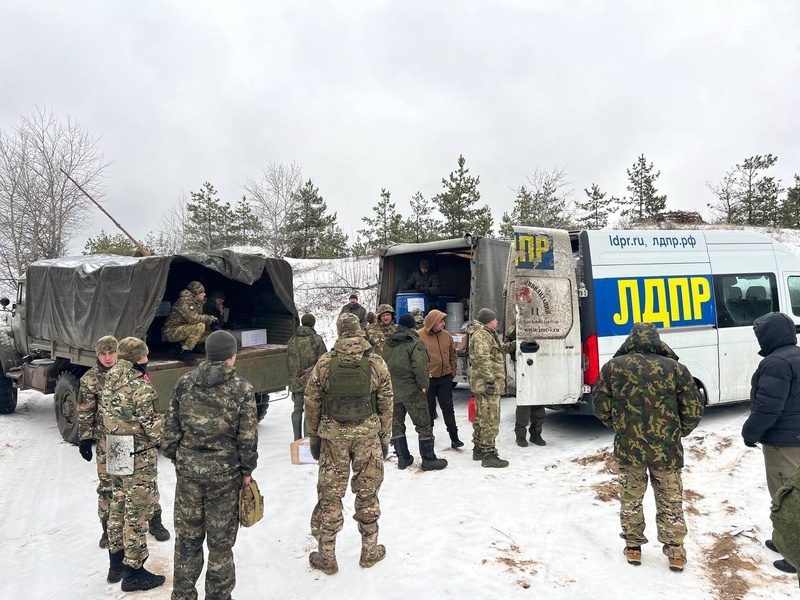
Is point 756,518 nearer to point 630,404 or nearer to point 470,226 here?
point 630,404

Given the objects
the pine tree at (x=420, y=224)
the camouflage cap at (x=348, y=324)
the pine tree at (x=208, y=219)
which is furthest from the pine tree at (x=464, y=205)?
the camouflage cap at (x=348, y=324)

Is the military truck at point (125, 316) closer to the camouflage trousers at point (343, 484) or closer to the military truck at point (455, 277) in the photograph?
the military truck at point (455, 277)

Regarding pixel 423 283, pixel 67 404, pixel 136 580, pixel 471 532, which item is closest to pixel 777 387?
pixel 471 532

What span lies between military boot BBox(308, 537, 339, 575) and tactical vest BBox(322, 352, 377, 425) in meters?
0.81

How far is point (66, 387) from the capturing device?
22.4 ft

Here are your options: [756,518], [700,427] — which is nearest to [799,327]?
[700,427]

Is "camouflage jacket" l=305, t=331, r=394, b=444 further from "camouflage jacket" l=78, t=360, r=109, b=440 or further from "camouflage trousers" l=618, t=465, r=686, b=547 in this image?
"camouflage trousers" l=618, t=465, r=686, b=547

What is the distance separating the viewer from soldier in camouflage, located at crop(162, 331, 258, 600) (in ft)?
9.61

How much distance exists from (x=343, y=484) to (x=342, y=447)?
0.84 ft

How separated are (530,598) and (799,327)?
603 cm

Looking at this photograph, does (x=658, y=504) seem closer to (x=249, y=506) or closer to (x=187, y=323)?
(x=249, y=506)

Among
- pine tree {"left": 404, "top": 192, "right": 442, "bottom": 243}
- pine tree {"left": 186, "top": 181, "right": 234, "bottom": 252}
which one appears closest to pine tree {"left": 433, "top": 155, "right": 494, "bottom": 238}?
pine tree {"left": 404, "top": 192, "right": 442, "bottom": 243}

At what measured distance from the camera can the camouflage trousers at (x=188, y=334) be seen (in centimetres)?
631

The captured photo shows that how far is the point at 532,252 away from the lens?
5762 millimetres
